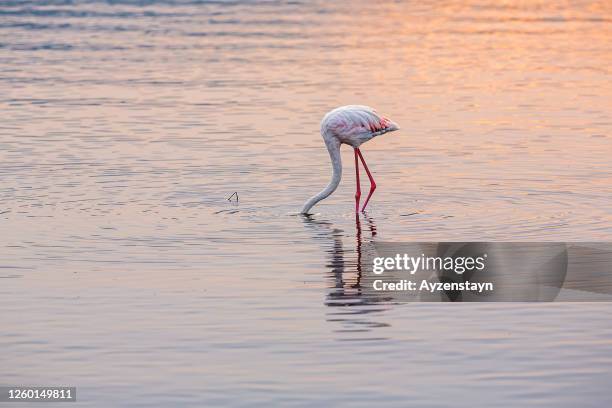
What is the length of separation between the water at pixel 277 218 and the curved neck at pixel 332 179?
248 mm

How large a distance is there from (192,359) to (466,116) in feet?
55.1

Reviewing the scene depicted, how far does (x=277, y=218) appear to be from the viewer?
17297 millimetres

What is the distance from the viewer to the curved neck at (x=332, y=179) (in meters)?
17.4

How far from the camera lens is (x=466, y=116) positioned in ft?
89.2

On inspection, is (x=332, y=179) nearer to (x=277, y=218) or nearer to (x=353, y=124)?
(x=353, y=124)

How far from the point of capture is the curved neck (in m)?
17.4

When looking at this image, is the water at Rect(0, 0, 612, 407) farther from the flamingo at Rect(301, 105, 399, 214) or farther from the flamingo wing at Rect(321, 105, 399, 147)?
the flamingo wing at Rect(321, 105, 399, 147)

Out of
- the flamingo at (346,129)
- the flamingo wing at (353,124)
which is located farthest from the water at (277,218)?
the flamingo wing at (353,124)

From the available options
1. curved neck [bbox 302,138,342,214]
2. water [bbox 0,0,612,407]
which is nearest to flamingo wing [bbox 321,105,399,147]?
curved neck [bbox 302,138,342,214]

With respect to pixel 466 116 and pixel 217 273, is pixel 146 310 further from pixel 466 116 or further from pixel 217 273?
pixel 466 116

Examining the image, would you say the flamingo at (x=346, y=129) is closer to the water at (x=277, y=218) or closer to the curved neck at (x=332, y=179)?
the curved neck at (x=332, y=179)

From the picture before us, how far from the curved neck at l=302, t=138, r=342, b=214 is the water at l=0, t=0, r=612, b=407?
0.81 feet

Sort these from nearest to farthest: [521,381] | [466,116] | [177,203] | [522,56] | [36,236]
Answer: [521,381] < [36,236] < [177,203] < [466,116] < [522,56]

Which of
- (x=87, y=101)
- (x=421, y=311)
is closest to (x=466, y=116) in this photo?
(x=87, y=101)
